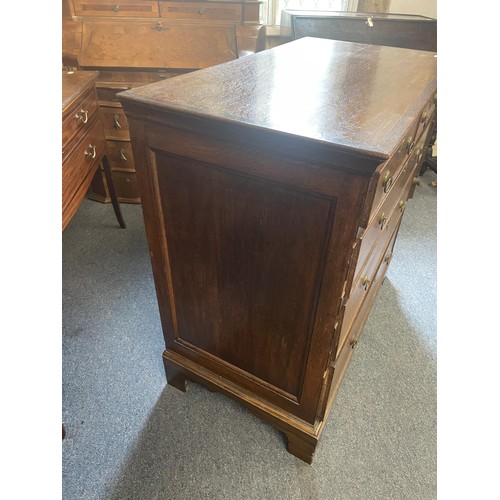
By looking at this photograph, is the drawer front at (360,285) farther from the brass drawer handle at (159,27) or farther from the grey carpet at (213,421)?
the brass drawer handle at (159,27)

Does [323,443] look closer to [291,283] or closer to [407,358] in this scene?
[407,358]

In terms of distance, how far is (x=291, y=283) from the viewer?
2.87 feet

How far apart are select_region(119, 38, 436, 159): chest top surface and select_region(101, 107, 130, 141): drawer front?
117 centimetres

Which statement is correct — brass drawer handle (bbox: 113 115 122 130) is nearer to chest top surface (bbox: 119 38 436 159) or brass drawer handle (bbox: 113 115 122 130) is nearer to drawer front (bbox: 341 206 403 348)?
chest top surface (bbox: 119 38 436 159)

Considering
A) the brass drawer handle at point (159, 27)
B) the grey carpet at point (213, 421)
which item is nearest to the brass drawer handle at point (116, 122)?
the brass drawer handle at point (159, 27)

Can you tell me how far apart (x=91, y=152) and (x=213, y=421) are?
1285mm

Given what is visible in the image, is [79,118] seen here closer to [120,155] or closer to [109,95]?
[109,95]

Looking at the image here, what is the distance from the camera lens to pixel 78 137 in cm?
156

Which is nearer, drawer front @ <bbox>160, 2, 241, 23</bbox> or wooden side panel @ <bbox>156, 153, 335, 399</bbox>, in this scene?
wooden side panel @ <bbox>156, 153, 335, 399</bbox>

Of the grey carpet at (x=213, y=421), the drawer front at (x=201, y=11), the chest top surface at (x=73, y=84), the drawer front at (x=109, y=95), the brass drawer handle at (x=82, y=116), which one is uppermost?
the drawer front at (x=201, y=11)

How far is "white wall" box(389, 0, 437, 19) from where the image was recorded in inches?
97.8

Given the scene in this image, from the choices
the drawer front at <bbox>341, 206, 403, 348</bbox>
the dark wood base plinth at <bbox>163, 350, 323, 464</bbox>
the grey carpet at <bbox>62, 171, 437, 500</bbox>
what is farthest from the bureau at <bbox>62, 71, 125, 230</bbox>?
the drawer front at <bbox>341, 206, 403, 348</bbox>

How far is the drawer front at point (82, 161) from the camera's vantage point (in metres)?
1.44

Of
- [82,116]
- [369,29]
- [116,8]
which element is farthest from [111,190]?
[369,29]
